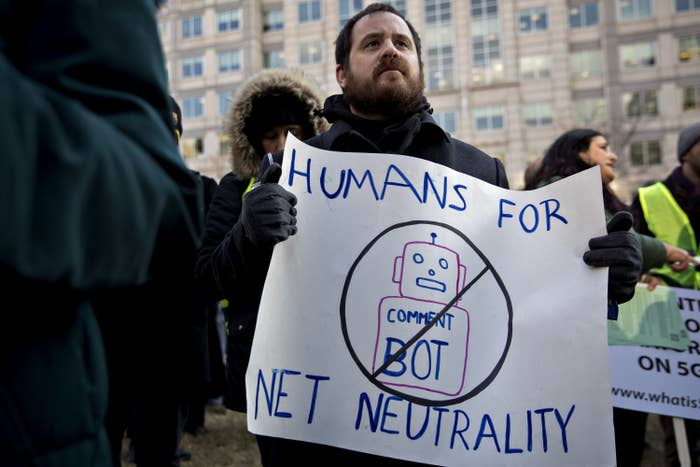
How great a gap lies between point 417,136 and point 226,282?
753 mm

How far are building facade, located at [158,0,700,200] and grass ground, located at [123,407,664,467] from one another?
818 inches

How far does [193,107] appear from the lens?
32.1m

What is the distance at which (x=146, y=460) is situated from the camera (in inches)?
103

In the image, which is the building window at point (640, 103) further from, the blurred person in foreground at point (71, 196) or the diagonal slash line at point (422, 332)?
the blurred person in foreground at point (71, 196)

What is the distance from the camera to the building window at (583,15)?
2775 centimetres

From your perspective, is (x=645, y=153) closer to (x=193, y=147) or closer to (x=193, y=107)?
(x=193, y=147)

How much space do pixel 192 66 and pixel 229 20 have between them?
3.54 m

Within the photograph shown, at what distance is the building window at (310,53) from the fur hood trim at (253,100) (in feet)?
95.0

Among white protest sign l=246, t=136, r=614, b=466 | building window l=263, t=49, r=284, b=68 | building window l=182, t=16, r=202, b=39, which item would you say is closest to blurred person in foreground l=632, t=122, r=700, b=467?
white protest sign l=246, t=136, r=614, b=466

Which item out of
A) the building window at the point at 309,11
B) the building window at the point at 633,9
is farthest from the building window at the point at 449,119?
the building window at the point at 633,9

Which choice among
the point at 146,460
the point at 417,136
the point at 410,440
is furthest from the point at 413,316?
the point at 146,460

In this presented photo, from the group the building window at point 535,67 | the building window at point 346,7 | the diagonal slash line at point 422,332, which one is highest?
the building window at point 346,7

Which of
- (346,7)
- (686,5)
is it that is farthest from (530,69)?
(346,7)

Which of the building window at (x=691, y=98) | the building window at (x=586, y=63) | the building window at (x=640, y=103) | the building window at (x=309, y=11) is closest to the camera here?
the building window at (x=691, y=98)
